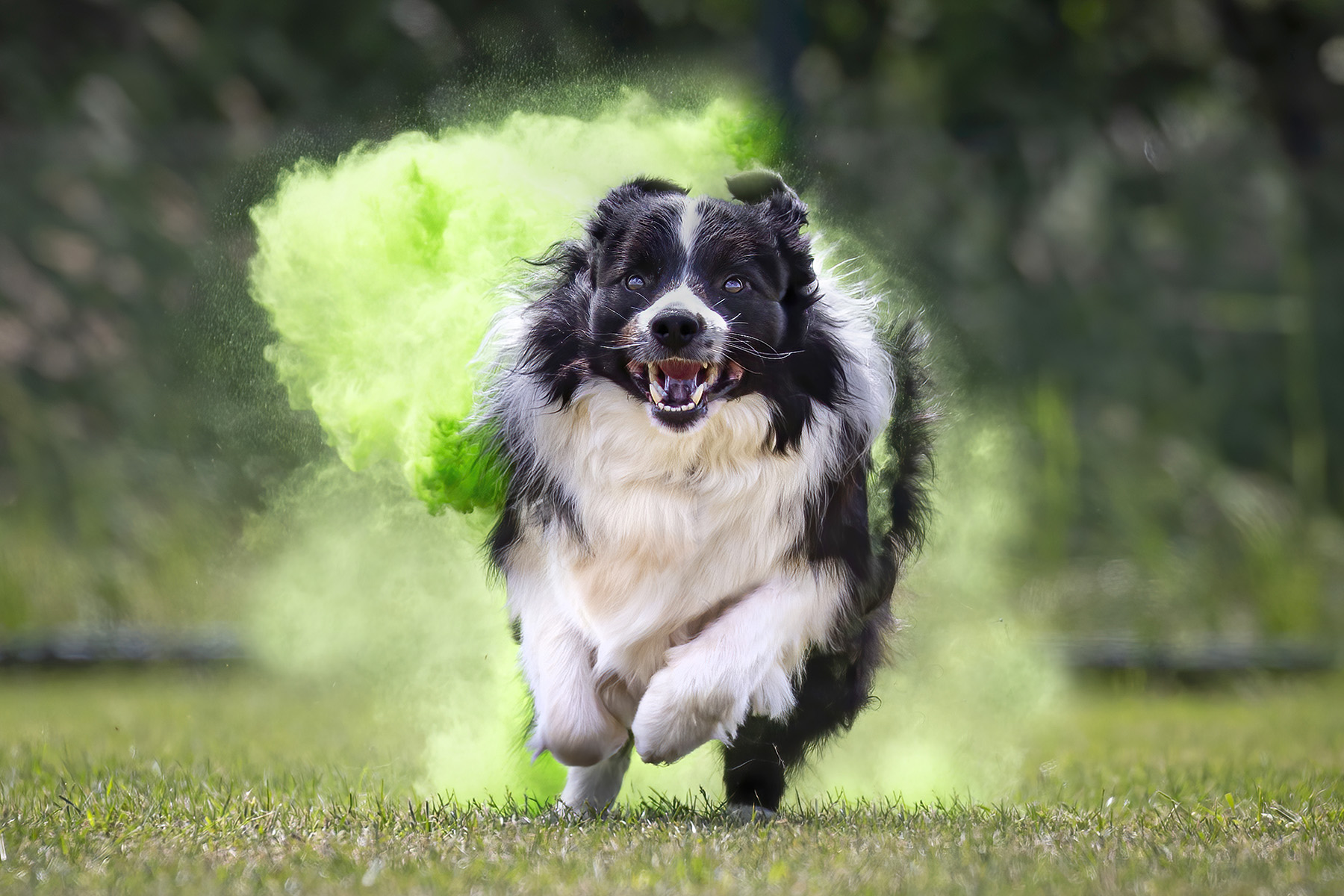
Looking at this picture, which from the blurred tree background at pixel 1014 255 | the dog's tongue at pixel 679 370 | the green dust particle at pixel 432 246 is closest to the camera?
the dog's tongue at pixel 679 370

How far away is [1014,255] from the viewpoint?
23.2 ft

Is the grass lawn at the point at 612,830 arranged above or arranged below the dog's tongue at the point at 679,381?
below

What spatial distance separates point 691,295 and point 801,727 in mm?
993

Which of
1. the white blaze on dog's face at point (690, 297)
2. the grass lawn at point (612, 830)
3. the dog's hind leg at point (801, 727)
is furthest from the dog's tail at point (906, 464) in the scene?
the grass lawn at point (612, 830)

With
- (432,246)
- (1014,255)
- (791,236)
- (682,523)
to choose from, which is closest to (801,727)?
(682,523)

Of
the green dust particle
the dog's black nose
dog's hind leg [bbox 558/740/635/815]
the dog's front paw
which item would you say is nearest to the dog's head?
the dog's black nose

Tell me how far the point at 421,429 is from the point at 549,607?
1.79 feet

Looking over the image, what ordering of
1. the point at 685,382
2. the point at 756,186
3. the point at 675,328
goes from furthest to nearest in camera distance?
the point at 756,186, the point at 685,382, the point at 675,328

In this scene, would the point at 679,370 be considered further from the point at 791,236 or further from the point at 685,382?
the point at 791,236

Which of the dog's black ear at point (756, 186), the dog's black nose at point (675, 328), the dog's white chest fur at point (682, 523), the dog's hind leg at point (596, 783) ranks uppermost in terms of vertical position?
the dog's black ear at point (756, 186)

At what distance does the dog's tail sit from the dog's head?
0.34 m

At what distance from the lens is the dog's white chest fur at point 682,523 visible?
110 inches

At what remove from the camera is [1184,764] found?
12.4 feet

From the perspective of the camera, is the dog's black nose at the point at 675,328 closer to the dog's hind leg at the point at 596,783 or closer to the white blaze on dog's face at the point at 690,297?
the white blaze on dog's face at the point at 690,297
